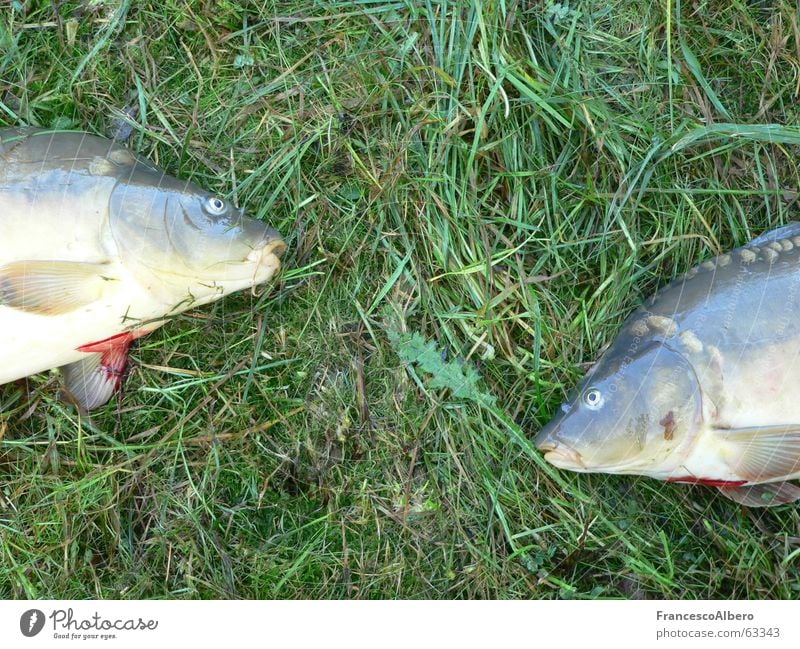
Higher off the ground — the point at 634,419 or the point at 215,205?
the point at 215,205

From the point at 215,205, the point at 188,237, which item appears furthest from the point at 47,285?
the point at 215,205

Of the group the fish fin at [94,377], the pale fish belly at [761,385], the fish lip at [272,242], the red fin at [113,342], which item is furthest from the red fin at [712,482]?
the fish fin at [94,377]

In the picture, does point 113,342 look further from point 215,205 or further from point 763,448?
point 763,448

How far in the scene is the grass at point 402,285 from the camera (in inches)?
122

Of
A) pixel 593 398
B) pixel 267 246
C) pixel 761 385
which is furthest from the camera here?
pixel 267 246

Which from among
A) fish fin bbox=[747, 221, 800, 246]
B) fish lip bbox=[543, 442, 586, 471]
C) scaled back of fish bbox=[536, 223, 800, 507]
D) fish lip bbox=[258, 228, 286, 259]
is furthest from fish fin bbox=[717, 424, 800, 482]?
fish lip bbox=[258, 228, 286, 259]

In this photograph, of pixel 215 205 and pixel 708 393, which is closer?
pixel 708 393

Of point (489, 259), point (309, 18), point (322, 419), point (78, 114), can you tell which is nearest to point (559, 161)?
point (489, 259)

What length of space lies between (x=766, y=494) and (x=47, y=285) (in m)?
3.03

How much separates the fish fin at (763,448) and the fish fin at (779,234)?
0.79 m

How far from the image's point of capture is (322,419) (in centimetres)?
320

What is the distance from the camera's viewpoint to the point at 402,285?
3.23 metres

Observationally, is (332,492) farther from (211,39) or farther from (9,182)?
(211,39)
